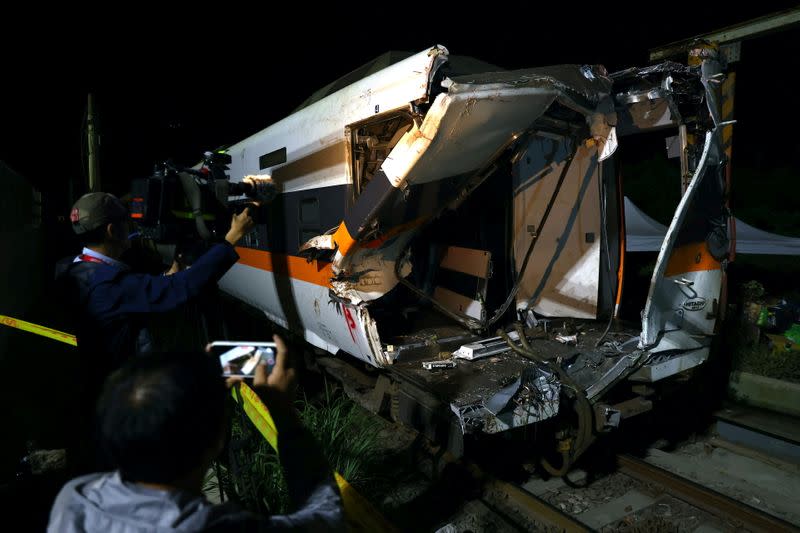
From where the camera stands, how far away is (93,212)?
259cm

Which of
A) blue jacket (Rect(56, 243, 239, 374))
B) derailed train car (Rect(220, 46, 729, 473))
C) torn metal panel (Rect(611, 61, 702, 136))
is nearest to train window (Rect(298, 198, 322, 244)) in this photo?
derailed train car (Rect(220, 46, 729, 473))

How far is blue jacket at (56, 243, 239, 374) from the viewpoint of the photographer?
2545 mm

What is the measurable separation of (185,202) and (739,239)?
1019 cm

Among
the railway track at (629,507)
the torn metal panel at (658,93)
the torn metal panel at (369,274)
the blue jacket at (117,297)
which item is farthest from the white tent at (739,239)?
the blue jacket at (117,297)

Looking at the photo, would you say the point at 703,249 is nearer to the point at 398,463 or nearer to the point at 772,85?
the point at 398,463

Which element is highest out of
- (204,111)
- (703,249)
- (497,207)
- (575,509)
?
(204,111)

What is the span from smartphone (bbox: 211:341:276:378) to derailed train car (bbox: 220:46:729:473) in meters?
2.00

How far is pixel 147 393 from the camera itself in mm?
1235

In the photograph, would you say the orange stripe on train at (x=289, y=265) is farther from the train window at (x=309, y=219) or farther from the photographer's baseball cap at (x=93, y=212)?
the photographer's baseball cap at (x=93, y=212)

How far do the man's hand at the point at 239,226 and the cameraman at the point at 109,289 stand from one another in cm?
9

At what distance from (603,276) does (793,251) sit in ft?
16.5

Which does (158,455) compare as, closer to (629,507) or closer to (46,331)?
(46,331)

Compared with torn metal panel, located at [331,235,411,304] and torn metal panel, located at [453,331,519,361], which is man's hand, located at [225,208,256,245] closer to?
torn metal panel, located at [331,235,411,304]

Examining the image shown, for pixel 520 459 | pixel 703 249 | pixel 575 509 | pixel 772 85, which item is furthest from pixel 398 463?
pixel 772 85
